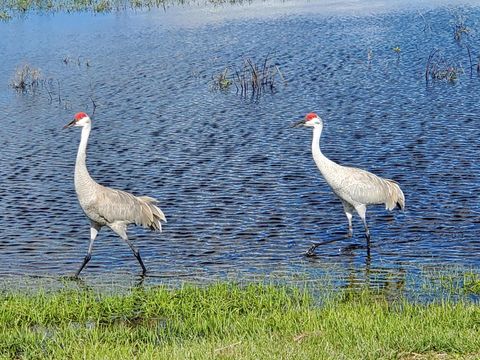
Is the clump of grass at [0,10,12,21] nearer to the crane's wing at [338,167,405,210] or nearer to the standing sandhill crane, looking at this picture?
the standing sandhill crane

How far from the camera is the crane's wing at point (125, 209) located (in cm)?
1133

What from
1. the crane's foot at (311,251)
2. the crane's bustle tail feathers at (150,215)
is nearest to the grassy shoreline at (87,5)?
the crane's bustle tail feathers at (150,215)

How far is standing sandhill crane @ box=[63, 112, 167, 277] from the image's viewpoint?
37.0 ft

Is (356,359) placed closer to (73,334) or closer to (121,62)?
(73,334)

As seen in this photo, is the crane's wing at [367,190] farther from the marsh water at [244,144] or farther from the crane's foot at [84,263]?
the crane's foot at [84,263]

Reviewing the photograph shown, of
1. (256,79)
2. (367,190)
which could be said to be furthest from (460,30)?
(367,190)

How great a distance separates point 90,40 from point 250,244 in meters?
21.3

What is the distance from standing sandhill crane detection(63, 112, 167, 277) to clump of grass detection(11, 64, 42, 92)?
13.9m

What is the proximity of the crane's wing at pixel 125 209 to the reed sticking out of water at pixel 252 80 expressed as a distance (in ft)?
38.3

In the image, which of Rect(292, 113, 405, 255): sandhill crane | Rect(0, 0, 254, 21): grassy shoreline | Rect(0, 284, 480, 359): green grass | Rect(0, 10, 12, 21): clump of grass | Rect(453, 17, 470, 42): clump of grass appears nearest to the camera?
Rect(0, 284, 480, 359): green grass

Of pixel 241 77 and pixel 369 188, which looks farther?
pixel 241 77

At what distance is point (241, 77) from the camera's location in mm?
24500

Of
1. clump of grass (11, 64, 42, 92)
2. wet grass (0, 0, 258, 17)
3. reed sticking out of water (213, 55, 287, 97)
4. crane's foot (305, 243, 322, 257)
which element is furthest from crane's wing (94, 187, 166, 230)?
wet grass (0, 0, 258, 17)

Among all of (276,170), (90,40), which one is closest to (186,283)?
(276,170)
